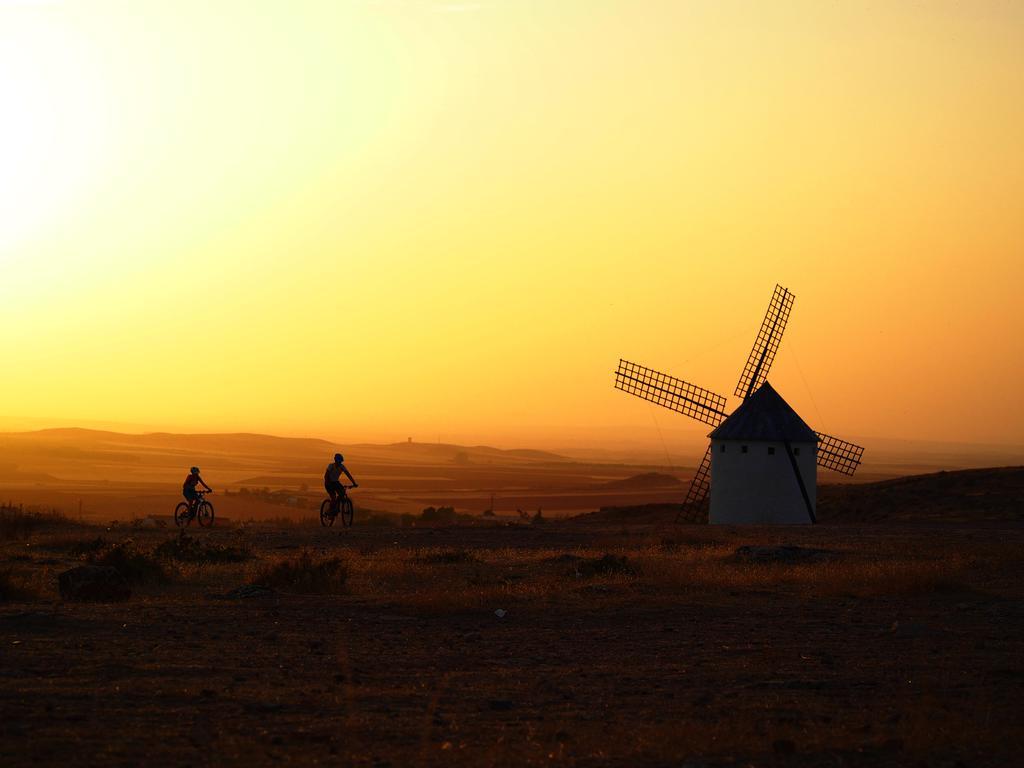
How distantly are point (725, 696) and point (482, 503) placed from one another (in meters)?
94.3

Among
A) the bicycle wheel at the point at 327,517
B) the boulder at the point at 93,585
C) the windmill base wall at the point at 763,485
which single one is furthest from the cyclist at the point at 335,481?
the windmill base wall at the point at 763,485

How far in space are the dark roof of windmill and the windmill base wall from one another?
294mm

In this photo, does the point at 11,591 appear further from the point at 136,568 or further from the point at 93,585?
the point at 136,568

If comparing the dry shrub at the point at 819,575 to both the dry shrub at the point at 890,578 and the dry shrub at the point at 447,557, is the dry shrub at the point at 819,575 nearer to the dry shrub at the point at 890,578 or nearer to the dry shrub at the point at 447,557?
the dry shrub at the point at 890,578

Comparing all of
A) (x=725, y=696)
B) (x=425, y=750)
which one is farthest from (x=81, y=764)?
(x=725, y=696)

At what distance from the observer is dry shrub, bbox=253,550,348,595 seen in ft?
58.2

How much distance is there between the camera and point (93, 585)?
16422 millimetres

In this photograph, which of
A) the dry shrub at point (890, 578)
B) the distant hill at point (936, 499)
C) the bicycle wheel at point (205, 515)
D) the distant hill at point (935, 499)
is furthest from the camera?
the distant hill at point (936, 499)

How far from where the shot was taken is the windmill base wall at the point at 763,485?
42125 mm

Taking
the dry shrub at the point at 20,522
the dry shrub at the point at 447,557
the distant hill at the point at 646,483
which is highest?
the dry shrub at the point at 447,557

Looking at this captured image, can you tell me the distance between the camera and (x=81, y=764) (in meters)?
8.05

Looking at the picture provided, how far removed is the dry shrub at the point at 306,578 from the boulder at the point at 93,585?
2.21 m

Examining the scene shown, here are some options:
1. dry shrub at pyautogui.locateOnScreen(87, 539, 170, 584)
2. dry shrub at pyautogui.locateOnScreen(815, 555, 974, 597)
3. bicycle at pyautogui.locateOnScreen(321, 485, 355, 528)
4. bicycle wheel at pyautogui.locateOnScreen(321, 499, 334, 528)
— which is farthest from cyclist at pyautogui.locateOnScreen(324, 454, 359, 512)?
dry shrub at pyautogui.locateOnScreen(815, 555, 974, 597)

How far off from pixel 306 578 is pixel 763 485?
2717 cm
